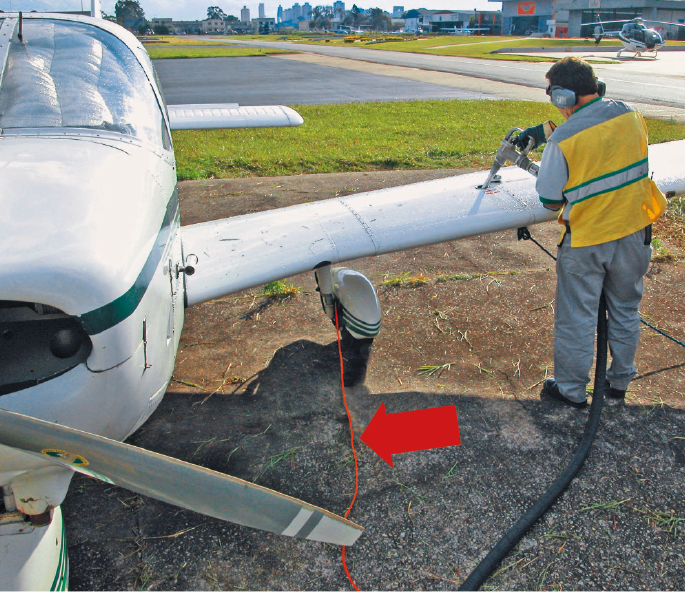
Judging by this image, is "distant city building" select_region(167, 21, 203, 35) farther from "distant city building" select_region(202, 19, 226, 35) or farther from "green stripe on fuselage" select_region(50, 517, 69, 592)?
"green stripe on fuselage" select_region(50, 517, 69, 592)

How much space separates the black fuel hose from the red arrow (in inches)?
24.7

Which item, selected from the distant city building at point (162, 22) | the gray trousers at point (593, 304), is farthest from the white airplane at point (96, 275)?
the distant city building at point (162, 22)

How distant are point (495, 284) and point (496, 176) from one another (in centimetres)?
113

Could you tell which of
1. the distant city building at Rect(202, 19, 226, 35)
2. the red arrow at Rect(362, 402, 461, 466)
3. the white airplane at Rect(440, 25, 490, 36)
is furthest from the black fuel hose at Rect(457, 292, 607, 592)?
the distant city building at Rect(202, 19, 226, 35)

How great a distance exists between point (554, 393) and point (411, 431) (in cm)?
100

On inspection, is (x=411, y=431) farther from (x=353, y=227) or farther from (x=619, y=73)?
(x=619, y=73)

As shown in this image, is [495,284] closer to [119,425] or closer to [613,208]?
[613,208]

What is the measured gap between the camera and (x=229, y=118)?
5.85m

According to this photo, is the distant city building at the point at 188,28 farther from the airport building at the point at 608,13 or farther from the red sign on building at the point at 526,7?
the airport building at the point at 608,13

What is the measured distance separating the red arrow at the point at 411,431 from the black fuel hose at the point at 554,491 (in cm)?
63

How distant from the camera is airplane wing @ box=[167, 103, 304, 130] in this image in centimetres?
566

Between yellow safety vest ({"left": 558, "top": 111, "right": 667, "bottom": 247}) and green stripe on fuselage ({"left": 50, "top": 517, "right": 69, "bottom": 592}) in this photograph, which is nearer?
green stripe on fuselage ({"left": 50, "top": 517, "right": 69, "bottom": 592})

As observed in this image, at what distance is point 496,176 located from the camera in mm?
4691

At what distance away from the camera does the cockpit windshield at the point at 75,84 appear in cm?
298
